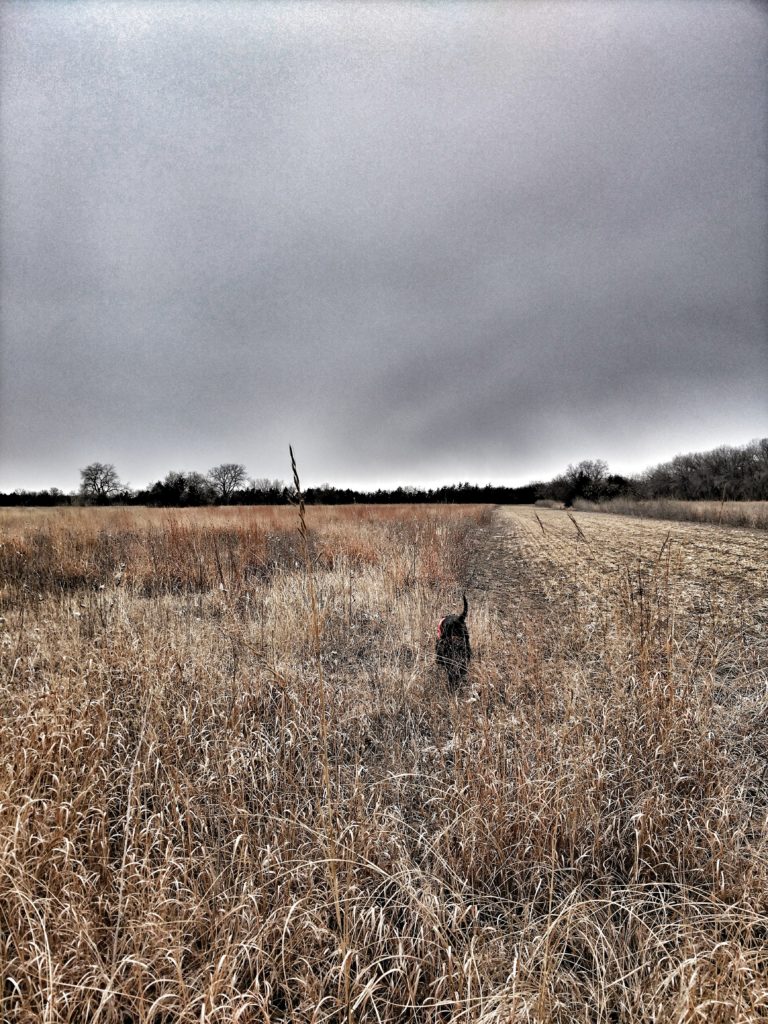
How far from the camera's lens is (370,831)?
6.05ft

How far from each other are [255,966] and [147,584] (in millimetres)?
6683

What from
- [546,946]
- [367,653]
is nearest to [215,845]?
[546,946]

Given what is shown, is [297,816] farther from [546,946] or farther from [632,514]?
Answer: [632,514]

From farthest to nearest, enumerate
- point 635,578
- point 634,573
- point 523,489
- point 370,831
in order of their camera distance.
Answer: point 523,489, point 634,573, point 635,578, point 370,831

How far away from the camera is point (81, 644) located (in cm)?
340

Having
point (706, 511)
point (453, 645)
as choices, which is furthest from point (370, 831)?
point (706, 511)

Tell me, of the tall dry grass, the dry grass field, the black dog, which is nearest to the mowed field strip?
the black dog

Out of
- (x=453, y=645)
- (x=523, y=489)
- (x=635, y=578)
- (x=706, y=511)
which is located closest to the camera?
(x=453, y=645)

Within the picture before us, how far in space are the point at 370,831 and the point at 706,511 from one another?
111 feet

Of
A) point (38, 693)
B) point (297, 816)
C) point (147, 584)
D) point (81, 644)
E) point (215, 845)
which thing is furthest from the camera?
point (147, 584)

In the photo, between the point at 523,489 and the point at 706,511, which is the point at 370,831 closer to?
the point at 706,511

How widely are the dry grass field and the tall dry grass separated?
1046cm

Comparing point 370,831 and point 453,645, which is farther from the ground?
point 453,645

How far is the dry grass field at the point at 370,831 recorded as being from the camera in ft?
4.19
